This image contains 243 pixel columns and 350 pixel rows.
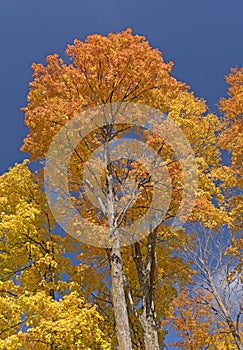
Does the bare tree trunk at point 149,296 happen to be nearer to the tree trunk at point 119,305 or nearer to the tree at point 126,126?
the tree at point 126,126

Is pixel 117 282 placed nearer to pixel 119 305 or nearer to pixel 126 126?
pixel 119 305

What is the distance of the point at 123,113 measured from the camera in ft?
32.8

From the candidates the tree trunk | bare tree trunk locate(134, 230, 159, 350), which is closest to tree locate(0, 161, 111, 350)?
the tree trunk

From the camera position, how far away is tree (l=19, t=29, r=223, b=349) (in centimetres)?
880

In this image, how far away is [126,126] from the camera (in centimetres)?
1035

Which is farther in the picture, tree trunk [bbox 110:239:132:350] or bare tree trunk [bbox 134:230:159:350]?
bare tree trunk [bbox 134:230:159:350]

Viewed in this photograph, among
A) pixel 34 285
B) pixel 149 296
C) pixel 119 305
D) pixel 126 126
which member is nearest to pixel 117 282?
pixel 119 305

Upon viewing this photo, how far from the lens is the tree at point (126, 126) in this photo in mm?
8797

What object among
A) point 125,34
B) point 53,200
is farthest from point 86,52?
point 53,200

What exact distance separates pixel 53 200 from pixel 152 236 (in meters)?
2.86

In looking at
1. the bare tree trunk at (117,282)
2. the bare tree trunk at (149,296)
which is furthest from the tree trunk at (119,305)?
the bare tree trunk at (149,296)

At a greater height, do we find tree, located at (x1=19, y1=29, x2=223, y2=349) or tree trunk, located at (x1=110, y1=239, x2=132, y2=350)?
tree, located at (x1=19, y1=29, x2=223, y2=349)

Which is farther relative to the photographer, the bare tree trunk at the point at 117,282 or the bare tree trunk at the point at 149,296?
the bare tree trunk at the point at 149,296

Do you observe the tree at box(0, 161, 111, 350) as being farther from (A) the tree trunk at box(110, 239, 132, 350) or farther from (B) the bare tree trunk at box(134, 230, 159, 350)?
(B) the bare tree trunk at box(134, 230, 159, 350)
